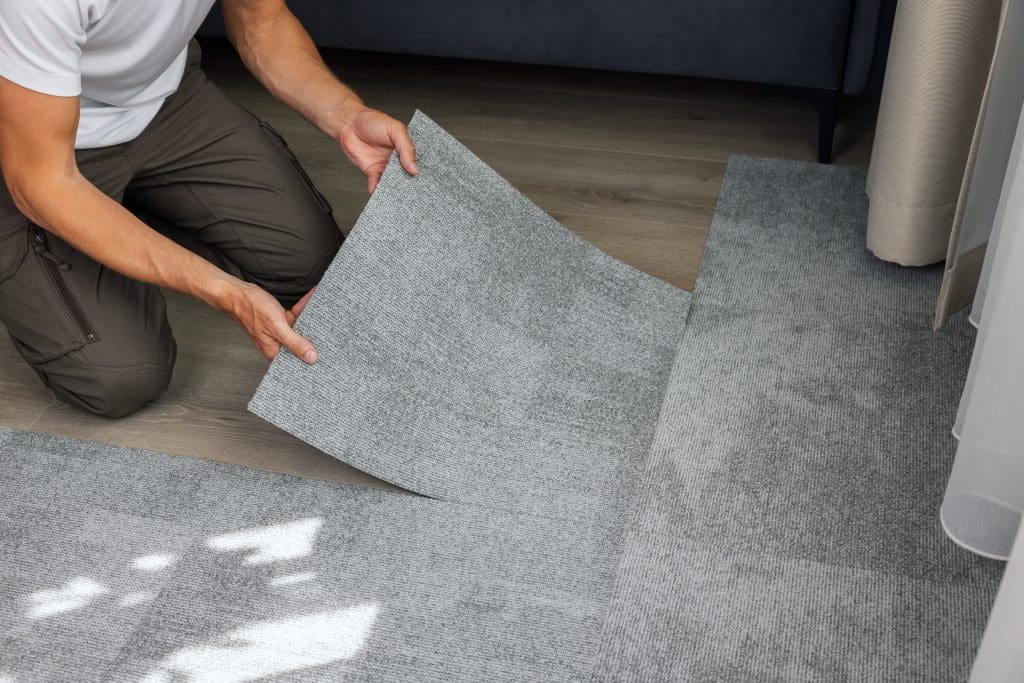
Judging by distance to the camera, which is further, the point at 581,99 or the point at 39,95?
the point at 581,99

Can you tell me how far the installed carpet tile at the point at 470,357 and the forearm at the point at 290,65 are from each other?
15cm

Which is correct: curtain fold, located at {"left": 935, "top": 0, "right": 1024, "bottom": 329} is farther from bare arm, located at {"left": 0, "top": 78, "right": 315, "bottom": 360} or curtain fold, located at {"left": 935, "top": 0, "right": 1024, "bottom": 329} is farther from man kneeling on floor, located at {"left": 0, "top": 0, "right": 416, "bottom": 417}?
Result: bare arm, located at {"left": 0, "top": 78, "right": 315, "bottom": 360}

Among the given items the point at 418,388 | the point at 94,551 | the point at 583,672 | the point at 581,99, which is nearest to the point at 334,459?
the point at 418,388

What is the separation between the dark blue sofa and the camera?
2002mm

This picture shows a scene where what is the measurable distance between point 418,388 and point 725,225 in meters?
0.74

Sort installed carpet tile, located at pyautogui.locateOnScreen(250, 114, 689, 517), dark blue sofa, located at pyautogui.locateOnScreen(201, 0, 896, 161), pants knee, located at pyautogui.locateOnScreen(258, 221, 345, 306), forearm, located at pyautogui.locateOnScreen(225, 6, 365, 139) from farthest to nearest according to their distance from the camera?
dark blue sofa, located at pyautogui.locateOnScreen(201, 0, 896, 161) < pants knee, located at pyautogui.locateOnScreen(258, 221, 345, 306) < forearm, located at pyautogui.locateOnScreen(225, 6, 365, 139) < installed carpet tile, located at pyautogui.locateOnScreen(250, 114, 689, 517)

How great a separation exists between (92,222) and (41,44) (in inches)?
8.3

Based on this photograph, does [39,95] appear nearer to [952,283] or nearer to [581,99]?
[952,283]

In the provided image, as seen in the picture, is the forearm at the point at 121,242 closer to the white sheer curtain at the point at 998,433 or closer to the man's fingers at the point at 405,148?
the man's fingers at the point at 405,148

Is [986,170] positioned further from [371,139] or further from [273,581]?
[273,581]

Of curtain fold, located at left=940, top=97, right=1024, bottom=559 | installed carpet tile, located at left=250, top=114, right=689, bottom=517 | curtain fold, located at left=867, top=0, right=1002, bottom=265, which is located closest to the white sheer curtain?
curtain fold, located at left=940, top=97, right=1024, bottom=559

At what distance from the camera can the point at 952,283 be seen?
1.57 metres

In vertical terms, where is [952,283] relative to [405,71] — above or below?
above

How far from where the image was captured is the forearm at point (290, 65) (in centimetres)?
162
